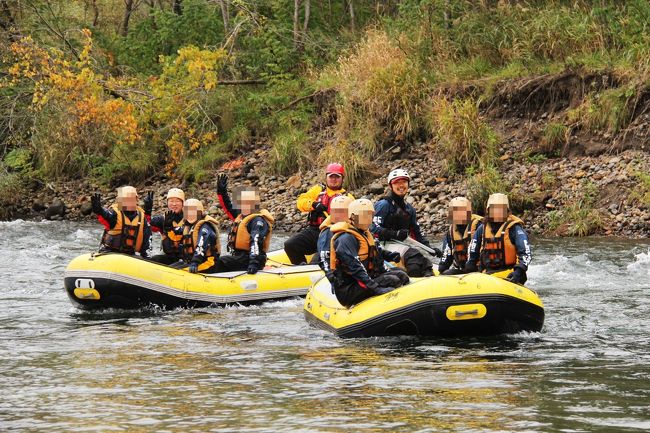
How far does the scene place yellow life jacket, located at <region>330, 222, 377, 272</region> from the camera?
9695 millimetres

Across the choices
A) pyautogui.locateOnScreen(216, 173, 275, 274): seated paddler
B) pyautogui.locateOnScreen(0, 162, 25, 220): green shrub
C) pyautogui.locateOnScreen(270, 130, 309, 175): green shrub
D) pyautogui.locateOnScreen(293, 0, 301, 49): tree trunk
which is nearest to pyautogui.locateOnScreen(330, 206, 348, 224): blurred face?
pyautogui.locateOnScreen(216, 173, 275, 274): seated paddler

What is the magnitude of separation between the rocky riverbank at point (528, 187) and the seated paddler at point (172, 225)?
6491 millimetres

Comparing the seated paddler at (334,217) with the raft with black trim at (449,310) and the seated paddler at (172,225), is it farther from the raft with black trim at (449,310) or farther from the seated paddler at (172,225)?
the seated paddler at (172,225)

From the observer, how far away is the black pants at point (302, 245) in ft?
44.0

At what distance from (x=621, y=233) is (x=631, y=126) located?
261 cm

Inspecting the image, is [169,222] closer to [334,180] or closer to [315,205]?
[315,205]

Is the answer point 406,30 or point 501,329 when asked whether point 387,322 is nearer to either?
point 501,329

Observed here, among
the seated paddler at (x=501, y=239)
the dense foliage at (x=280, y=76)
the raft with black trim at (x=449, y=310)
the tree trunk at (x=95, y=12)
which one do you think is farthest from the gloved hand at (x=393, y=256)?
the tree trunk at (x=95, y=12)

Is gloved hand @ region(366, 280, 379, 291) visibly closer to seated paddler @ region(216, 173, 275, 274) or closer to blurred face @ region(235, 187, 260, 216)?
seated paddler @ region(216, 173, 275, 274)

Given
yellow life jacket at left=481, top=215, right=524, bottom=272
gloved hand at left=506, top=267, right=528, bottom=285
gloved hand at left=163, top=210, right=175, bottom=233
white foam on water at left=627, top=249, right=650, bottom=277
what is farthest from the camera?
white foam on water at left=627, top=249, right=650, bottom=277

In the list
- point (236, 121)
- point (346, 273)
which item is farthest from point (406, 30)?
point (346, 273)

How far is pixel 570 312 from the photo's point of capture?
36.5 feet

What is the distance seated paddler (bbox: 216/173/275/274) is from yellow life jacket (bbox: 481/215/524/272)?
109 inches

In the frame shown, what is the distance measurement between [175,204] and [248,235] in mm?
883
